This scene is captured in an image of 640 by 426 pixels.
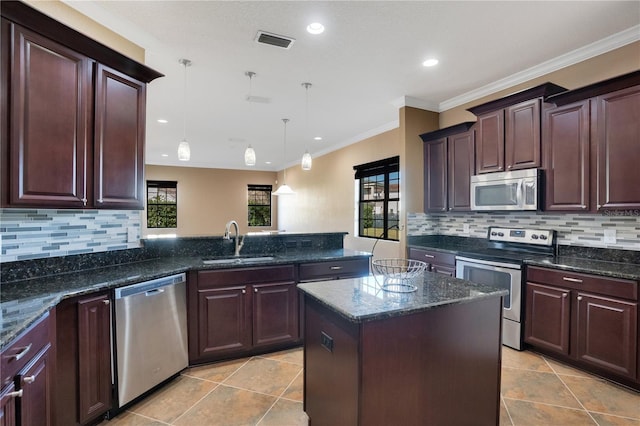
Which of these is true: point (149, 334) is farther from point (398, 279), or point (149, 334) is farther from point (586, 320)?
point (586, 320)

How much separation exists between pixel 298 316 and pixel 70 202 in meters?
2.03

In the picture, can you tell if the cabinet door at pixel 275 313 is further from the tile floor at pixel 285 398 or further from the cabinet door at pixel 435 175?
the cabinet door at pixel 435 175

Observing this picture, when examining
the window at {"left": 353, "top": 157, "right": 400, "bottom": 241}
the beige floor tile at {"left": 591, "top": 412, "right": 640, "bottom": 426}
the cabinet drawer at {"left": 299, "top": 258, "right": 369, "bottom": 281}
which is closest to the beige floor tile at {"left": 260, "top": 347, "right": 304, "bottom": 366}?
the cabinet drawer at {"left": 299, "top": 258, "right": 369, "bottom": 281}

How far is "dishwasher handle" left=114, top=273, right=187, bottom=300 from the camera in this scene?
82.2 inches

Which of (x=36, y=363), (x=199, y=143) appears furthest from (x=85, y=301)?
(x=199, y=143)

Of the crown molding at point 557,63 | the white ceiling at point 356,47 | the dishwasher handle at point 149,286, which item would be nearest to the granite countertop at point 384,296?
the dishwasher handle at point 149,286

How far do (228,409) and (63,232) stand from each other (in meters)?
1.73

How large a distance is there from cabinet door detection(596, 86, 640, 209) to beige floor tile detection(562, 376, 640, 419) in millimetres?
1407

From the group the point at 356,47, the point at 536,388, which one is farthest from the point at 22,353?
the point at 536,388

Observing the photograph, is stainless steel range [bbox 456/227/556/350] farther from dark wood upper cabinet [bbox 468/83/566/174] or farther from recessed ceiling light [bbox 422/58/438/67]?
recessed ceiling light [bbox 422/58/438/67]

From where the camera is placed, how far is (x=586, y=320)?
2590mm

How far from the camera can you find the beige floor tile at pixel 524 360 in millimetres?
2762

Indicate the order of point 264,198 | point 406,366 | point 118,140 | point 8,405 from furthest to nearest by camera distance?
1. point 264,198
2. point 118,140
3. point 406,366
4. point 8,405

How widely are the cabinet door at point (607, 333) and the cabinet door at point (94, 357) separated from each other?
3.55m
